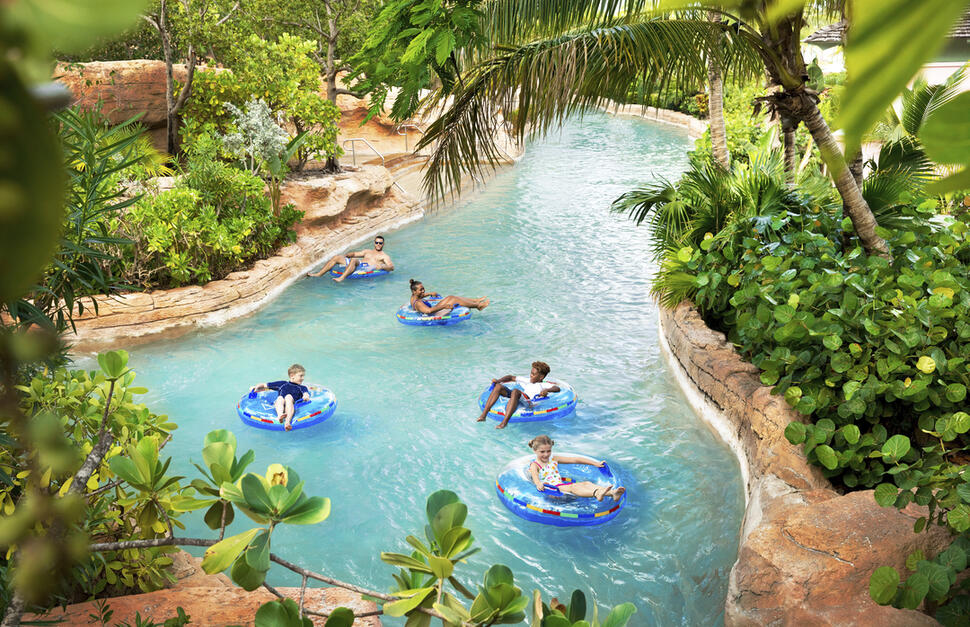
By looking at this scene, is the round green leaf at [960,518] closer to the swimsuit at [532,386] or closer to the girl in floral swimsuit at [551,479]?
the girl in floral swimsuit at [551,479]

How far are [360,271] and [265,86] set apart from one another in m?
5.07

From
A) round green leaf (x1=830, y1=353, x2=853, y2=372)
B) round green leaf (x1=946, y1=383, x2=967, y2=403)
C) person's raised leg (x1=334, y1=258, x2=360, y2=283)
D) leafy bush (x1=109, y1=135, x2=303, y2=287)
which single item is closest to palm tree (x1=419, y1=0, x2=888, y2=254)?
round green leaf (x1=830, y1=353, x2=853, y2=372)

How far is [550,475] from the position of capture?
25.4 feet

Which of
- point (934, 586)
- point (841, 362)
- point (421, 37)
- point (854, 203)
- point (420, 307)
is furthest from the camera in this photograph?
point (420, 307)

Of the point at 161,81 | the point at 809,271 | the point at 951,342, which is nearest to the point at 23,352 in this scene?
the point at 951,342

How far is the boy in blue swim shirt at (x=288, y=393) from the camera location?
9086mm

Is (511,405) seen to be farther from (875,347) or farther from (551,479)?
(875,347)

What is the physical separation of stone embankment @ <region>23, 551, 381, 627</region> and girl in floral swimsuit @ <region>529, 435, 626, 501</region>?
312cm

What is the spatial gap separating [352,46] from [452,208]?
5.13 metres

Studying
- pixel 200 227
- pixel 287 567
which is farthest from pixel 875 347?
pixel 200 227

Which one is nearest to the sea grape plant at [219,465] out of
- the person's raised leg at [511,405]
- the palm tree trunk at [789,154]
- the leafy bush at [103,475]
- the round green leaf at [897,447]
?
the leafy bush at [103,475]

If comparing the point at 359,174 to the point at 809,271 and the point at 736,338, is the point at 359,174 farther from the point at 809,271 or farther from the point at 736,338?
the point at 809,271

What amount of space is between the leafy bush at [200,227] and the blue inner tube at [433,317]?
3.07 m

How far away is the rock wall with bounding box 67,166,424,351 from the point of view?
11227mm
